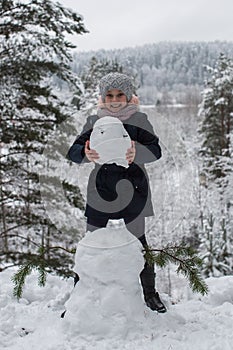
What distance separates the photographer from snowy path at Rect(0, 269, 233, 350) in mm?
2967

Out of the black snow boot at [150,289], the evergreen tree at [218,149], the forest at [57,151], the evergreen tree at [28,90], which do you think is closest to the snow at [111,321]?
the black snow boot at [150,289]

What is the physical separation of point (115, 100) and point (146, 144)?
1.43 feet

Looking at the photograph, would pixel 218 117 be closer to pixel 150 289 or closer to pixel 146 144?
pixel 150 289

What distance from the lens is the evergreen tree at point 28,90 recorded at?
24.3ft

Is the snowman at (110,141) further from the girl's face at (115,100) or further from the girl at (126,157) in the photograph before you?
the girl's face at (115,100)

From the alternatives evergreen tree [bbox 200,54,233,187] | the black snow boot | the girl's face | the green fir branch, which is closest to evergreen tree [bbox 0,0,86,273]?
the black snow boot

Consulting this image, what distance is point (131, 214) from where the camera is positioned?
308cm

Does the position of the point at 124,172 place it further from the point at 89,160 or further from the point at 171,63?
the point at 171,63

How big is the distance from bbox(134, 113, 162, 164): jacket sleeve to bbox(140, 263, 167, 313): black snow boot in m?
1.06

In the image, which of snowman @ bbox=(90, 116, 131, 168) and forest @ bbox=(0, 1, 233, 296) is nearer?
snowman @ bbox=(90, 116, 131, 168)

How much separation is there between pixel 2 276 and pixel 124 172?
265 centimetres

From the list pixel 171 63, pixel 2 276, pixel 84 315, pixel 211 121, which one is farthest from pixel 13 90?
pixel 171 63

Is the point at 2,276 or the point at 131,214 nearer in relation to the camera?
the point at 131,214

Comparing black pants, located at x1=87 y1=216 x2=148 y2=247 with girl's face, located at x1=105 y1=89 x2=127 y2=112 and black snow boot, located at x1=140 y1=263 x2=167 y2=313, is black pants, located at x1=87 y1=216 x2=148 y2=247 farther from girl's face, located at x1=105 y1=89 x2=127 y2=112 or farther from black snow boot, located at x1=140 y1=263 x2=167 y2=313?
girl's face, located at x1=105 y1=89 x2=127 y2=112
